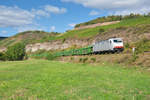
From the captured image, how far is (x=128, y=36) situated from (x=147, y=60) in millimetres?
28501

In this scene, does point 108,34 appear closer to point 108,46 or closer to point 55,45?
point 108,46

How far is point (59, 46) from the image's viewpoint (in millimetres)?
90750

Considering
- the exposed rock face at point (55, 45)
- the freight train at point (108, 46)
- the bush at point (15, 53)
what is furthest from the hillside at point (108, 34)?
the bush at point (15, 53)

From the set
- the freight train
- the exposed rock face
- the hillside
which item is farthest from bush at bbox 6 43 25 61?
the freight train

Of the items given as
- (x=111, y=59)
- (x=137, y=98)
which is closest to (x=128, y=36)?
(x=111, y=59)

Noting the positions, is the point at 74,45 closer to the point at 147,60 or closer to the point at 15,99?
the point at 147,60

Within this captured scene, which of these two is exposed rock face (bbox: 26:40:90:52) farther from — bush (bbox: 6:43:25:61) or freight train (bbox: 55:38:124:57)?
freight train (bbox: 55:38:124:57)

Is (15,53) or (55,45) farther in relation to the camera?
(55,45)

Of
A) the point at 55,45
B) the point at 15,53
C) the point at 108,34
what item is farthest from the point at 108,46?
the point at 55,45

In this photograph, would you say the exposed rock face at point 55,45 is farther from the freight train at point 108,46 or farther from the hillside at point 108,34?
the freight train at point 108,46

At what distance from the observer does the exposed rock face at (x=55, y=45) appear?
77012 mm

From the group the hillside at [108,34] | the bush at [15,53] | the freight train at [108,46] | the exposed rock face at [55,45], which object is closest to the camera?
the freight train at [108,46]

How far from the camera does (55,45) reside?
9412 centimetres

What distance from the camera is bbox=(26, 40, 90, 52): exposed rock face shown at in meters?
77.0
